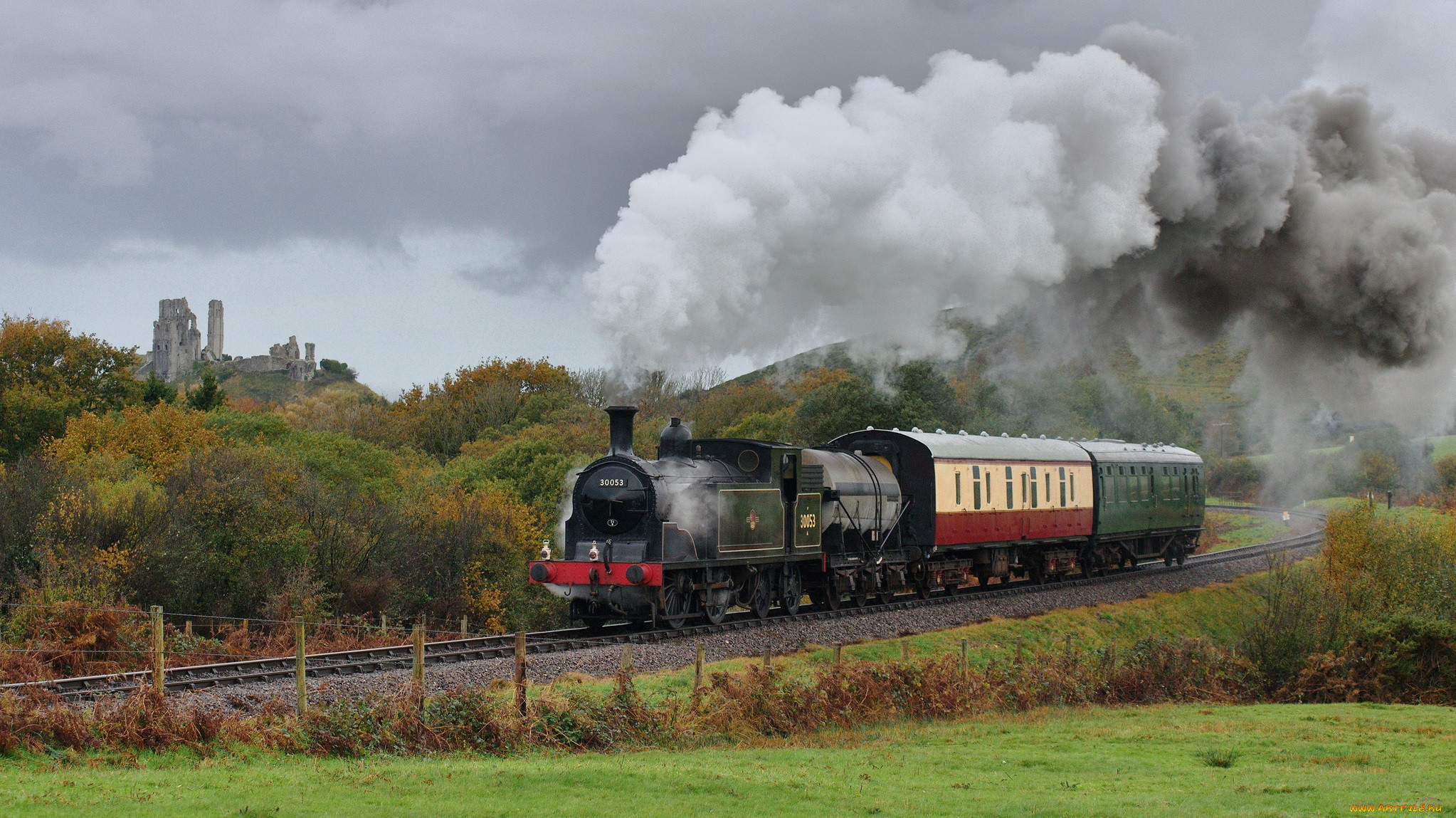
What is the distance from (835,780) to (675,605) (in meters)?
9.27

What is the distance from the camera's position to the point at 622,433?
1988 centimetres

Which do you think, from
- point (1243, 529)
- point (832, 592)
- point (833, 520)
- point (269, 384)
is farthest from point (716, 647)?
point (269, 384)

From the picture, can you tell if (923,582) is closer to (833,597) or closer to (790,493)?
(833,597)

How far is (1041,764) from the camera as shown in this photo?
1284cm

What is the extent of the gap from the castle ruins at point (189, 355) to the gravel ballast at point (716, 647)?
427 feet

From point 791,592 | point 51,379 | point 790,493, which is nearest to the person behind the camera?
point 790,493

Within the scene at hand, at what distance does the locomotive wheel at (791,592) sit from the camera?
75.6 ft

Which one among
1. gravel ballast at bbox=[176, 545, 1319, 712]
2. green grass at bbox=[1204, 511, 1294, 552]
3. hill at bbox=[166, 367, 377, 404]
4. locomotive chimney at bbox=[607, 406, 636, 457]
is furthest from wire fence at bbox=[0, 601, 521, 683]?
hill at bbox=[166, 367, 377, 404]

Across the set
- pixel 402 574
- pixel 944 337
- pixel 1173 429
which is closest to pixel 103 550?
pixel 402 574

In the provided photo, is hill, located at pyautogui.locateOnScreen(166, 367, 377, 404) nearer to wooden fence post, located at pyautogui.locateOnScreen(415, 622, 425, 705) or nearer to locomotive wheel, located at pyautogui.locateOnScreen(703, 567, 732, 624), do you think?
locomotive wheel, located at pyautogui.locateOnScreen(703, 567, 732, 624)

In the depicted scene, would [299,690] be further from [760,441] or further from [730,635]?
[760,441]

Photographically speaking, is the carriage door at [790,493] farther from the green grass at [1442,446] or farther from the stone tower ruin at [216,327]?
the stone tower ruin at [216,327]

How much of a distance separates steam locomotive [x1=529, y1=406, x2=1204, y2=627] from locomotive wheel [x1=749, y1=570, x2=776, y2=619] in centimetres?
4

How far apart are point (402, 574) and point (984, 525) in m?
14.1
